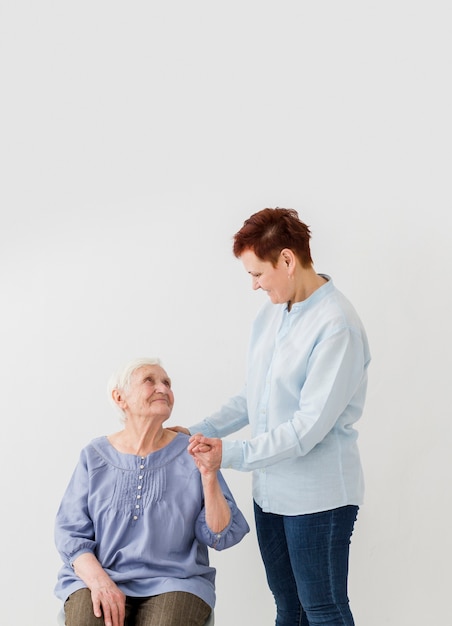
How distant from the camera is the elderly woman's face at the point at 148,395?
262cm

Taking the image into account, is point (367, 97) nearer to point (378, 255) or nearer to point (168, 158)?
point (378, 255)

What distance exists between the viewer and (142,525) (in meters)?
2.53

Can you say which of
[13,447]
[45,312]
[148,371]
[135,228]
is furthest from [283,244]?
[13,447]

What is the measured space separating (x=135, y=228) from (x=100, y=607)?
1.56m

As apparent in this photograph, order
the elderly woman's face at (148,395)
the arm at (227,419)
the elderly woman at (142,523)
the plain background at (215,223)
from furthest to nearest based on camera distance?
the plain background at (215,223), the arm at (227,419), the elderly woman's face at (148,395), the elderly woman at (142,523)

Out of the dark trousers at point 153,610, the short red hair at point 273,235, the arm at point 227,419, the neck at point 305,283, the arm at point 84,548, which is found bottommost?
the dark trousers at point 153,610

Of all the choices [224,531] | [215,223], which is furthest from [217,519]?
[215,223]

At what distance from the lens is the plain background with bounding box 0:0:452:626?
306 centimetres

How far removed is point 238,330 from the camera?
325cm

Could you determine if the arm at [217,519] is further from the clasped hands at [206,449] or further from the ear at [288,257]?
the ear at [288,257]

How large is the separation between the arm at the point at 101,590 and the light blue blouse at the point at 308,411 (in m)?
0.50

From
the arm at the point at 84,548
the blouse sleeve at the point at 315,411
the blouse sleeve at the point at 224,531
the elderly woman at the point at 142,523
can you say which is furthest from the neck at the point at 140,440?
the blouse sleeve at the point at 315,411

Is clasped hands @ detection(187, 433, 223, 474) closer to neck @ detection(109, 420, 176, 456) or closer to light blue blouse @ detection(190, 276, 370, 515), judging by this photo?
light blue blouse @ detection(190, 276, 370, 515)

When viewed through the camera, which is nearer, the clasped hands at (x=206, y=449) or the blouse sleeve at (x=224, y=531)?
the clasped hands at (x=206, y=449)
